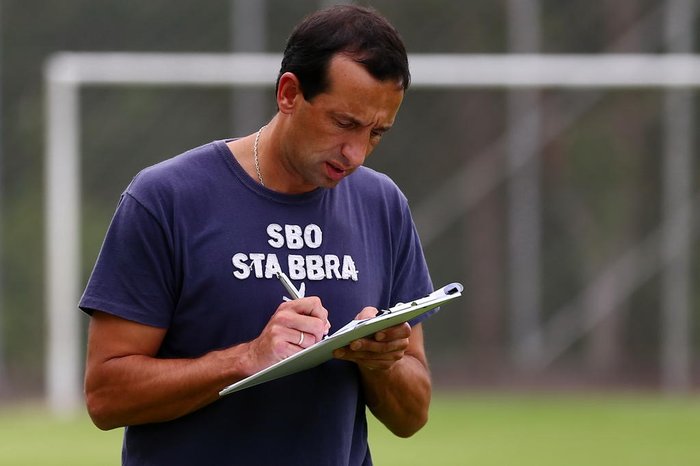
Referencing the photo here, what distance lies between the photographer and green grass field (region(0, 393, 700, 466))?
27.7ft

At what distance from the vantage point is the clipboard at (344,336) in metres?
2.66

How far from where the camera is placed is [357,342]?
277cm

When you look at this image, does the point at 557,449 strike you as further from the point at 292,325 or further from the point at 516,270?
the point at 292,325

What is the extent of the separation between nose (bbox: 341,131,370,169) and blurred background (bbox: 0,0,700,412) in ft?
32.0

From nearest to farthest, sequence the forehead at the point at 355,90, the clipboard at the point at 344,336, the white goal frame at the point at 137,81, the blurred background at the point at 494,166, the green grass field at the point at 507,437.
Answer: the clipboard at the point at 344,336
the forehead at the point at 355,90
the green grass field at the point at 507,437
the white goal frame at the point at 137,81
the blurred background at the point at 494,166

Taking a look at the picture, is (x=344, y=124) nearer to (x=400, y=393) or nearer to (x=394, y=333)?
(x=394, y=333)

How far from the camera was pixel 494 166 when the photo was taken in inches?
523

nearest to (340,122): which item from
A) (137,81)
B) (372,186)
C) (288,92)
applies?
(288,92)

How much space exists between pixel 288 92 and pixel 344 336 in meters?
0.61

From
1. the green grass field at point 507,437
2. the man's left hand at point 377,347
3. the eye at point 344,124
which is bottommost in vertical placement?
the green grass field at point 507,437

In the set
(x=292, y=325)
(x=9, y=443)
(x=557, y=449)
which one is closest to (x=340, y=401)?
(x=292, y=325)

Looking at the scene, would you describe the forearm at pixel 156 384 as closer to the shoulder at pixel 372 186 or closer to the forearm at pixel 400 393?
the forearm at pixel 400 393

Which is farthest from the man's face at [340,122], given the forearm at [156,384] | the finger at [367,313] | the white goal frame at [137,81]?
the white goal frame at [137,81]

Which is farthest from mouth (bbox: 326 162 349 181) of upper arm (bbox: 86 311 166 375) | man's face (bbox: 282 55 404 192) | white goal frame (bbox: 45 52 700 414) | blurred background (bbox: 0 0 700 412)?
blurred background (bbox: 0 0 700 412)
